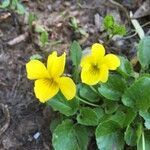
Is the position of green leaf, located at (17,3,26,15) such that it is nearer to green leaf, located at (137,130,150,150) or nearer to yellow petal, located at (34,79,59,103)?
yellow petal, located at (34,79,59,103)

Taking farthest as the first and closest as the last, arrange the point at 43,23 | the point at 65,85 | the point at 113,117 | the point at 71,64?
the point at 43,23 < the point at 71,64 < the point at 113,117 < the point at 65,85

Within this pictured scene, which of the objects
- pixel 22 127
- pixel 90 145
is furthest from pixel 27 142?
pixel 90 145

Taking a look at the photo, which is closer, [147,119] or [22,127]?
[147,119]

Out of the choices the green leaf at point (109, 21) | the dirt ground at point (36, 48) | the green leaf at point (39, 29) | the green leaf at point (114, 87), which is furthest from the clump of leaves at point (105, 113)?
the green leaf at point (39, 29)

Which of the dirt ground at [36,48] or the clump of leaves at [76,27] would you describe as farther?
the clump of leaves at [76,27]

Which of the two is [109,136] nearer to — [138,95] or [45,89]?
[138,95]

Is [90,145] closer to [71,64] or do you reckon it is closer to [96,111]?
[96,111]

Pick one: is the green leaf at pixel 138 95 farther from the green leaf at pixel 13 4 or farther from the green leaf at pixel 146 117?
the green leaf at pixel 13 4
